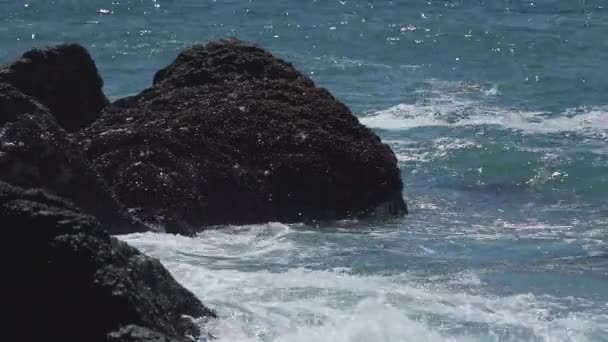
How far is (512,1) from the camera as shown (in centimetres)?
3431

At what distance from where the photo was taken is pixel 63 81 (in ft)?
40.7

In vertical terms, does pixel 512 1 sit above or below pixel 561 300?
above

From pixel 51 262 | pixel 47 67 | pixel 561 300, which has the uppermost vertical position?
pixel 47 67

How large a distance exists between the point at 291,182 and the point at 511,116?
340 inches

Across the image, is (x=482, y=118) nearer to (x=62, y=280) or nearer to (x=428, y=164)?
(x=428, y=164)

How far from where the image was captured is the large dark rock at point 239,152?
11297 millimetres

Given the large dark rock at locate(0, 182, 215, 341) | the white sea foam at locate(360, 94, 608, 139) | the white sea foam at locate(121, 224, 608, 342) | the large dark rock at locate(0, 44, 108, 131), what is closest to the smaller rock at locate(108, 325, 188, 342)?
the large dark rock at locate(0, 182, 215, 341)

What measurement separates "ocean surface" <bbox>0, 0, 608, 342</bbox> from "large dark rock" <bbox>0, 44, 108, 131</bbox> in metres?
2.36

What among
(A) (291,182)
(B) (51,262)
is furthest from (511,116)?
(B) (51,262)

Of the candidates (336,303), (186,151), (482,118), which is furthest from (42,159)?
(482,118)

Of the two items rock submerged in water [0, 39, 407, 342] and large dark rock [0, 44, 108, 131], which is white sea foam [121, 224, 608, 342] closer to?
rock submerged in water [0, 39, 407, 342]

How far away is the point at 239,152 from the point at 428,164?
469cm

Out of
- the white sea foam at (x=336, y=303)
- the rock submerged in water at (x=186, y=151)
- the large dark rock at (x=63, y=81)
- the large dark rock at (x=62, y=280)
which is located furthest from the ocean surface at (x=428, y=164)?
the large dark rock at (x=63, y=81)

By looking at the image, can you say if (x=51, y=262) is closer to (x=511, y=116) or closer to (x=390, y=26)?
(x=511, y=116)
